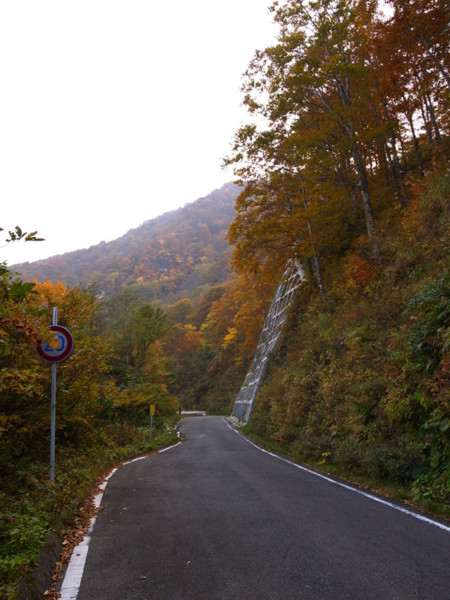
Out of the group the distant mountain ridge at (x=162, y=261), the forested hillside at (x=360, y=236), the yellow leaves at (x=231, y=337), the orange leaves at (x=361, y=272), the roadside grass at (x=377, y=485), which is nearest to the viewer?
the roadside grass at (x=377, y=485)

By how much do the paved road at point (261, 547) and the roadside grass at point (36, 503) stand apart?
0.51m

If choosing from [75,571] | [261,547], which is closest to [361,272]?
[261,547]

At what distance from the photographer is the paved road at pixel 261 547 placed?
340cm

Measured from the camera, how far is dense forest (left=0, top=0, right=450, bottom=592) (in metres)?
6.84

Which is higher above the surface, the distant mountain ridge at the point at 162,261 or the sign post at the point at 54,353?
the distant mountain ridge at the point at 162,261

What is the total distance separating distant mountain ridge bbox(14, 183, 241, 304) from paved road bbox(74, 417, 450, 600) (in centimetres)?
7130

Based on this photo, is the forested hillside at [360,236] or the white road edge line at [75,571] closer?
the white road edge line at [75,571]

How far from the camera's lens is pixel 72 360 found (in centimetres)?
899

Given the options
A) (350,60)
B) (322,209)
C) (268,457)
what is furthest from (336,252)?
(268,457)

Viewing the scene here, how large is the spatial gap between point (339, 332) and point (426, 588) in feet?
36.7

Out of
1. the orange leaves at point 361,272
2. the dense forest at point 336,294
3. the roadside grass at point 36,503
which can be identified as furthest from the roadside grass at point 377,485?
the orange leaves at point 361,272

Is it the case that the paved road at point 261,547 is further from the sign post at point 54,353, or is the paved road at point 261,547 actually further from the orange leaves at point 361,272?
the orange leaves at point 361,272

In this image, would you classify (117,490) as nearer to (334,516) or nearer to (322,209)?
(334,516)

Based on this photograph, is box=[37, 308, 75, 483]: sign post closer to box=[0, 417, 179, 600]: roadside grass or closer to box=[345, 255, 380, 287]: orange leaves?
box=[0, 417, 179, 600]: roadside grass
